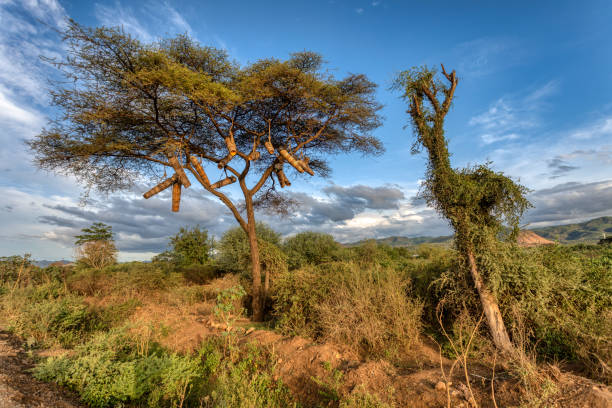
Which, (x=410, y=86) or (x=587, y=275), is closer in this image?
(x=587, y=275)

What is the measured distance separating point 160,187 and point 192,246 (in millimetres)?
13258

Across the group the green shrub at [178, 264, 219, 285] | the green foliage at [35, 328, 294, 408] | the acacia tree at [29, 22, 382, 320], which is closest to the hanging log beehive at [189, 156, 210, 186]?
the acacia tree at [29, 22, 382, 320]

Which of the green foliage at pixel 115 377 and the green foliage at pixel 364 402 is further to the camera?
the green foliage at pixel 115 377

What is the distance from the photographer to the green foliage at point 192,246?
19766mm

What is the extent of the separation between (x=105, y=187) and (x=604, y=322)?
1304cm

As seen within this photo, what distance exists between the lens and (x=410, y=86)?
6270mm

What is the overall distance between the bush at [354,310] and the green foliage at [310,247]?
23.4ft

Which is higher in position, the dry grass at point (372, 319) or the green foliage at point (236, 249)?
the green foliage at point (236, 249)

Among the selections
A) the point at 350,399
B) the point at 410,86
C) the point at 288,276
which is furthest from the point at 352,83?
the point at 350,399

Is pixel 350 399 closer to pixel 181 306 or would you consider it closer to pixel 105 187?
pixel 181 306

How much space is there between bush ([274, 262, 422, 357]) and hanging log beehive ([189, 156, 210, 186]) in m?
4.31

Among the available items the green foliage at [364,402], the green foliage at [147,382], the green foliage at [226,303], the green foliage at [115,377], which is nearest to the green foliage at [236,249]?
the green foliage at [226,303]

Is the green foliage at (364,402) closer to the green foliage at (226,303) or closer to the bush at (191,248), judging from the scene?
the green foliage at (226,303)

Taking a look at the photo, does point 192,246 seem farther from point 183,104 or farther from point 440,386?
point 440,386
